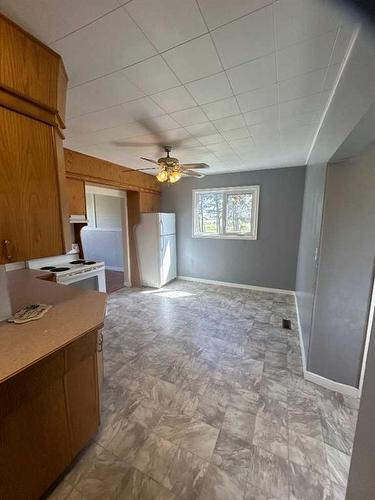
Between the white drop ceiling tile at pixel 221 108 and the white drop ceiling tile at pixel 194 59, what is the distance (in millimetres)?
368

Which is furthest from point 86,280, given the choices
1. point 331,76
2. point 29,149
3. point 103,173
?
point 331,76

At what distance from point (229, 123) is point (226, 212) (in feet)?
8.46

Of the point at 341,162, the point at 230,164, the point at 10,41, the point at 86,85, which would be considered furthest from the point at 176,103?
the point at 230,164

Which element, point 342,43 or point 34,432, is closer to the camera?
point 34,432

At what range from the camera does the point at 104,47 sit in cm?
120

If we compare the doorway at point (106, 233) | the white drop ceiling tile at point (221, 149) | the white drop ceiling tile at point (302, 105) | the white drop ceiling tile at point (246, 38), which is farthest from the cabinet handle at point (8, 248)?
the doorway at point (106, 233)

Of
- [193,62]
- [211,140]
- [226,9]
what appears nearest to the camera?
[226,9]

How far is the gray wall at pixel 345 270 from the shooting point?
1617 millimetres

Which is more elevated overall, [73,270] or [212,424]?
[73,270]

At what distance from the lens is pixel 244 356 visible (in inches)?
93.3

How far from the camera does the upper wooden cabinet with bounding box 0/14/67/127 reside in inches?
39.4

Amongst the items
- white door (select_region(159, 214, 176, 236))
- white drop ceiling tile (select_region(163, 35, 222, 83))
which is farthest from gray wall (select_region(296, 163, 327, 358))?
white door (select_region(159, 214, 176, 236))

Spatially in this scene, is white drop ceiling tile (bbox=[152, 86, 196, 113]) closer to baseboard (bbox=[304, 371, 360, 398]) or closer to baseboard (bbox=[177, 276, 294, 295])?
baseboard (bbox=[304, 371, 360, 398])

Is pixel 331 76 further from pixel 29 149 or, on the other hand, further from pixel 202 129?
pixel 29 149
